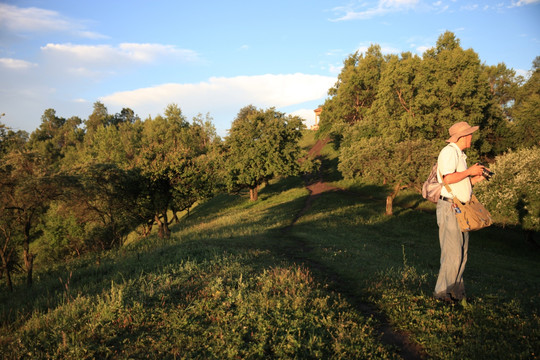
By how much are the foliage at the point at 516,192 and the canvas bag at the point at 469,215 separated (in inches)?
919

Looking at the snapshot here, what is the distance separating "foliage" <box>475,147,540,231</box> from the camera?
2381cm

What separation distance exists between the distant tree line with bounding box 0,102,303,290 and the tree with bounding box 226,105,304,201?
15cm

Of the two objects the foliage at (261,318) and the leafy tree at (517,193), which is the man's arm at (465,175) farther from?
the leafy tree at (517,193)

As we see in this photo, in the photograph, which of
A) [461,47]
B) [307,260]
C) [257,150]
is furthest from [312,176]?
[307,260]

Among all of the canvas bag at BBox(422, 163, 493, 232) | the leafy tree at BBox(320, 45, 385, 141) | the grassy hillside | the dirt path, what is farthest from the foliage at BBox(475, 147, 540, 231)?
the leafy tree at BBox(320, 45, 385, 141)

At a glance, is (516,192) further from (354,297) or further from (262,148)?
(262,148)

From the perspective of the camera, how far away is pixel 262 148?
144 ft

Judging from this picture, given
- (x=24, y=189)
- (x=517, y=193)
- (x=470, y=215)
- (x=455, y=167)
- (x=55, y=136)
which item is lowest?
(x=517, y=193)

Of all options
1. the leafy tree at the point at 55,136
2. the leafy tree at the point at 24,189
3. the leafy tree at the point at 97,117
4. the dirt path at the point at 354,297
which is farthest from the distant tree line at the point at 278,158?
the leafy tree at the point at 97,117

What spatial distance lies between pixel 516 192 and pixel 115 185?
3329cm

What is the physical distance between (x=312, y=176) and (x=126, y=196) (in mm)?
43004

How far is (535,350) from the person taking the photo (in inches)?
189

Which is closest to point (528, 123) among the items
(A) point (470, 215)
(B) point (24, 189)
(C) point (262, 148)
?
(C) point (262, 148)

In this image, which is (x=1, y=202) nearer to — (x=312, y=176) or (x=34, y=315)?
(x=34, y=315)
